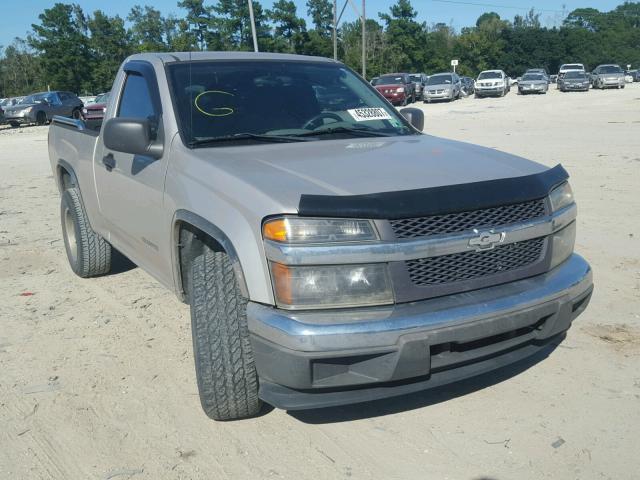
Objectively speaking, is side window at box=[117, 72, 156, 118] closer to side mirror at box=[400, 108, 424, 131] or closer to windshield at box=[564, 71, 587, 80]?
side mirror at box=[400, 108, 424, 131]

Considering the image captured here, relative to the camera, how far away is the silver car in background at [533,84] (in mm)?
38562

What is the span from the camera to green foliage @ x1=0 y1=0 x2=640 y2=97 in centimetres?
5441

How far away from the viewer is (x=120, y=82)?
4.59 meters

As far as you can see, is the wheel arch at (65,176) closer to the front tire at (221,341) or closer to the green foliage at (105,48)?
the front tire at (221,341)

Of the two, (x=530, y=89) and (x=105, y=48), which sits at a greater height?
(x=105, y=48)

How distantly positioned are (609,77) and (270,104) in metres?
43.4

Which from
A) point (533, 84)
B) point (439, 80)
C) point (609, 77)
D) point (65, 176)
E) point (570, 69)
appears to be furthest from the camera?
point (570, 69)

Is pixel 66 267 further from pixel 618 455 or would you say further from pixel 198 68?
pixel 618 455

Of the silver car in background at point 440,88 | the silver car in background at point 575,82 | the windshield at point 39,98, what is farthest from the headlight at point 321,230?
the silver car in background at point 575,82

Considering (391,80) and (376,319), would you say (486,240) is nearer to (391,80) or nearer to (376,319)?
(376,319)

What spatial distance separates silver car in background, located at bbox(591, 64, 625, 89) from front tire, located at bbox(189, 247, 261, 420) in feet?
146

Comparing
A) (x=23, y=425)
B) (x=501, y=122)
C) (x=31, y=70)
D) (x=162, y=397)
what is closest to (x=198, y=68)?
(x=162, y=397)

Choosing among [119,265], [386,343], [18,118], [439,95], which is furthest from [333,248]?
[439,95]

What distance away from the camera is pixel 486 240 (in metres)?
2.77
